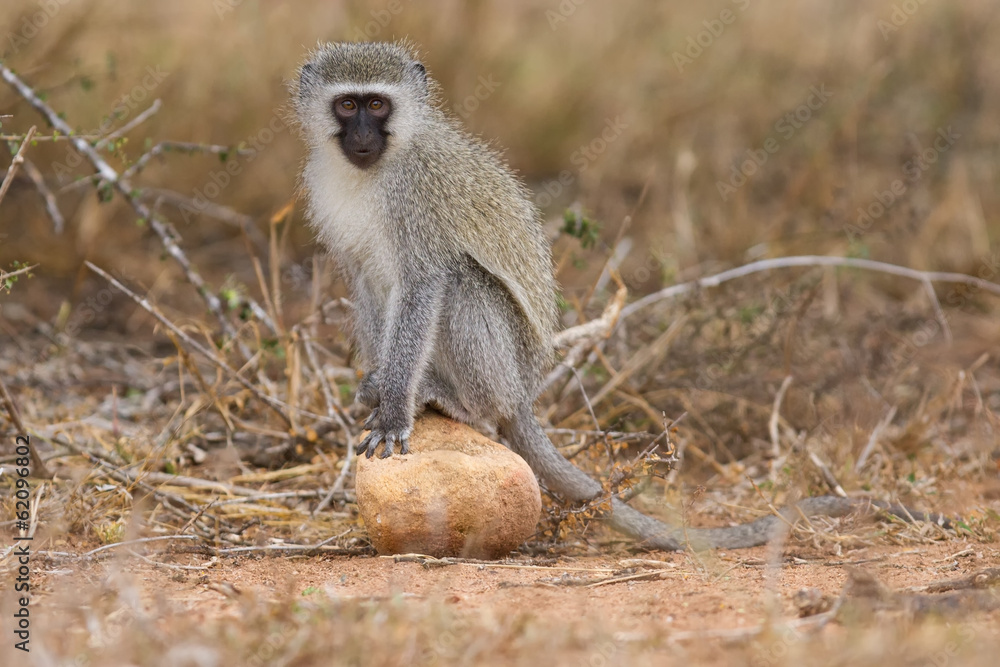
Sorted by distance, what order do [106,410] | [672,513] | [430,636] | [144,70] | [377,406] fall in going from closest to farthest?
[430,636], [377,406], [672,513], [106,410], [144,70]

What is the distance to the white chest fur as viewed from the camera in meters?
A: 4.88

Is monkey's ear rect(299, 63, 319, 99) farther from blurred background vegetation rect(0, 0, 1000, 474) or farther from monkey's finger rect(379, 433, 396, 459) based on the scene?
monkey's finger rect(379, 433, 396, 459)

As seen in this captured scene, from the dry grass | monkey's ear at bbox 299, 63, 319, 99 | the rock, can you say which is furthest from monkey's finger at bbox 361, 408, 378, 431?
monkey's ear at bbox 299, 63, 319, 99

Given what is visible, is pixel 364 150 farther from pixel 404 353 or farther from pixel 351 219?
pixel 404 353

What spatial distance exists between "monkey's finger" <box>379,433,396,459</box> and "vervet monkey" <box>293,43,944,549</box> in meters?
0.08

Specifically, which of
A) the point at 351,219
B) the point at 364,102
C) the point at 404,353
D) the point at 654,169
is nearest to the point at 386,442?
the point at 404,353

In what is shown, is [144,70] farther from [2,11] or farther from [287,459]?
[287,459]

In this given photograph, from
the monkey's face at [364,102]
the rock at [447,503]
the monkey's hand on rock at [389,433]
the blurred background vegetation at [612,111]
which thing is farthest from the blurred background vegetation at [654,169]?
the rock at [447,503]

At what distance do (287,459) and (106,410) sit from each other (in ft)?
4.43

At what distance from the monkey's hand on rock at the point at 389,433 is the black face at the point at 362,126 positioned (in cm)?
121

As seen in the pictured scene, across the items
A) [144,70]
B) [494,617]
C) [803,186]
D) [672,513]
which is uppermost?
[144,70]

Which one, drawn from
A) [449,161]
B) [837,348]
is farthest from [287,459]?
[837,348]

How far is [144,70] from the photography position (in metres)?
8.59

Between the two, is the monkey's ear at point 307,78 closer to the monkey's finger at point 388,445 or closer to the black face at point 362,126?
the black face at point 362,126
